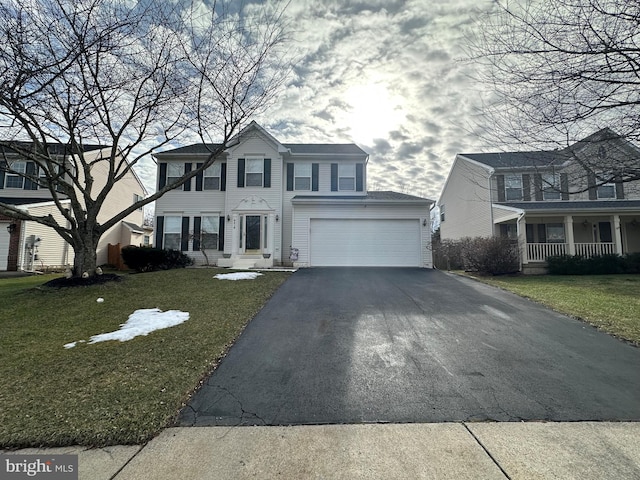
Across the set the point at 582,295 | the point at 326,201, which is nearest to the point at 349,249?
the point at 326,201

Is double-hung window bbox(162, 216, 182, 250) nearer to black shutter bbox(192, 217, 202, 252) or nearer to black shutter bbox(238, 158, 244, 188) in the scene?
black shutter bbox(192, 217, 202, 252)

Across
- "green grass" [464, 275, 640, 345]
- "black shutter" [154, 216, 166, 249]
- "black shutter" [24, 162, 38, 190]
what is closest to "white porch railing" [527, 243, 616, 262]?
"green grass" [464, 275, 640, 345]

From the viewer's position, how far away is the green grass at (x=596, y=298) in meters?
5.74

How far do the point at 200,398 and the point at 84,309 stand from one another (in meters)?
5.49

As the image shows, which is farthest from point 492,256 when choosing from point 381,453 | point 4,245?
point 4,245

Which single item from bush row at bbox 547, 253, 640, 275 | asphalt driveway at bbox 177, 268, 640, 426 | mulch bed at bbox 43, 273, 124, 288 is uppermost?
bush row at bbox 547, 253, 640, 275

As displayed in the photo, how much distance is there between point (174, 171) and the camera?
53.7 ft

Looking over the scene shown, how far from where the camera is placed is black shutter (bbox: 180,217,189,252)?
15.8m

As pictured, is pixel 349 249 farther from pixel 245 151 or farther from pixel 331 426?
pixel 331 426

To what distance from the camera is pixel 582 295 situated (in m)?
8.48

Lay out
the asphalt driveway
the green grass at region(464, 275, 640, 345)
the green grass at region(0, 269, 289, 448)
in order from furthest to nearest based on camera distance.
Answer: the green grass at region(464, 275, 640, 345) < the asphalt driveway < the green grass at region(0, 269, 289, 448)

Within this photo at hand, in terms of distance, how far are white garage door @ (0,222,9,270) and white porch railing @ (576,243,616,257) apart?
89.9 feet

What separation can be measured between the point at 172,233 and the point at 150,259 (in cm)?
245

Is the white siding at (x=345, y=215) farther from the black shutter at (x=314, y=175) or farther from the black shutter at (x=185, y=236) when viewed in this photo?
the black shutter at (x=185, y=236)
